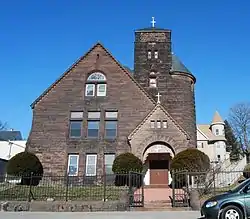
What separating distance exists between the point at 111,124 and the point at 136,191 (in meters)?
9.43

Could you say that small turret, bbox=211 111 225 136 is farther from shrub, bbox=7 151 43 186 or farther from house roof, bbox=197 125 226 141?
shrub, bbox=7 151 43 186

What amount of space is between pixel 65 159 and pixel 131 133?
21.2 feet

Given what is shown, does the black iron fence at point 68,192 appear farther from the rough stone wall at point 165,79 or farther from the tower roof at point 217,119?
the tower roof at point 217,119

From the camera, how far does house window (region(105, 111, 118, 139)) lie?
30.8 m

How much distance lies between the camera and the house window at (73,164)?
2984 cm

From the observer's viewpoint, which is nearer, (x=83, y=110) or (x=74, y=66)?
(x=83, y=110)

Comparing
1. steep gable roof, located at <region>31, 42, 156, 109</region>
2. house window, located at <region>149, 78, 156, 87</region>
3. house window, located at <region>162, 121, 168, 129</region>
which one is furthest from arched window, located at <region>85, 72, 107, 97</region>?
house window, located at <region>162, 121, 168, 129</region>

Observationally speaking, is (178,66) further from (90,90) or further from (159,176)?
(159,176)

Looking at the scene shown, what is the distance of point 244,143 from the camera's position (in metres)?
61.0

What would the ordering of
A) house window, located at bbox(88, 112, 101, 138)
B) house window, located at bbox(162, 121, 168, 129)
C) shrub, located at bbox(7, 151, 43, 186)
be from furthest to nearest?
house window, located at bbox(88, 112, 101, 138) → house window, located at bbox(162, 121, 168, 129) → shrub, located at bbox(7, 151, 43, 186)

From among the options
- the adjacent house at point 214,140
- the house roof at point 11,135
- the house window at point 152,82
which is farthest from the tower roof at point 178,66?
the house roof at point 11,135

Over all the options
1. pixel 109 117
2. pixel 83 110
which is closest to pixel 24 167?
pixel 83 110

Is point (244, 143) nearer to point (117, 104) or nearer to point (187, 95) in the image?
point (187, 95)

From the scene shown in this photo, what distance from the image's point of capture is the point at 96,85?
32.6m
